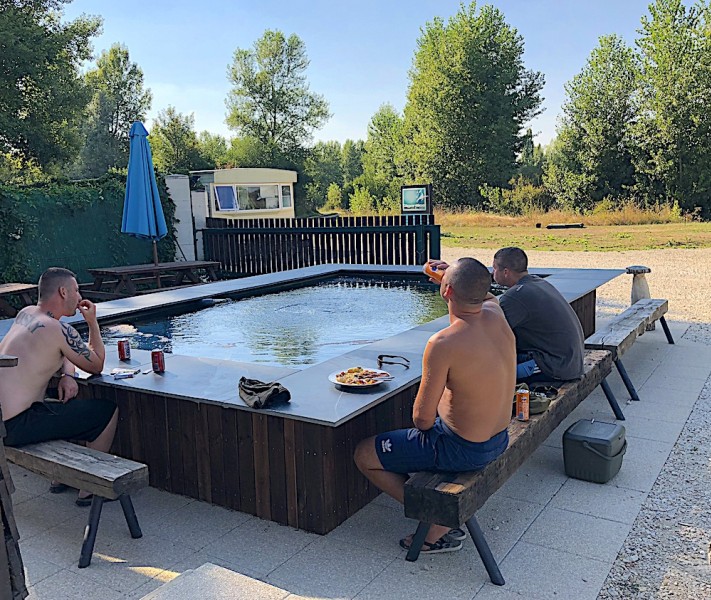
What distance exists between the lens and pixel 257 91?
43.3 m

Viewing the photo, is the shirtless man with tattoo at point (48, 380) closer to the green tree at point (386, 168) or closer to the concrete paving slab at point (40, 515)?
the concrete paving slab at point (40, 515)

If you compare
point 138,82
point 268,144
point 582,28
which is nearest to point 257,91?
point 268,144

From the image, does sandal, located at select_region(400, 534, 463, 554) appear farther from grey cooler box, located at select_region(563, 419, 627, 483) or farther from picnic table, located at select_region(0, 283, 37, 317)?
picnic table, located at select_region(0, 283, 37, 317)

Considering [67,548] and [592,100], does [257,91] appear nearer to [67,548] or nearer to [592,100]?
[592,100]

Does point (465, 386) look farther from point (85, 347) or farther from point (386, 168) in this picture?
point (386, 168)

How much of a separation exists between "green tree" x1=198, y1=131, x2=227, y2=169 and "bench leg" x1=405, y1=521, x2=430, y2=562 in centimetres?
3632

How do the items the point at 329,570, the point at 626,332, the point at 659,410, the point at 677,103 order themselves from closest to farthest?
the point at 329,570 < the point at 659,410 < the point at 626,332 < the point at 677,103

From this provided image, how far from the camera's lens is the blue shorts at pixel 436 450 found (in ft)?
9.73

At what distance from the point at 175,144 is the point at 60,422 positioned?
3865 cm

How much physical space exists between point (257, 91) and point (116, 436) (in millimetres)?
42097

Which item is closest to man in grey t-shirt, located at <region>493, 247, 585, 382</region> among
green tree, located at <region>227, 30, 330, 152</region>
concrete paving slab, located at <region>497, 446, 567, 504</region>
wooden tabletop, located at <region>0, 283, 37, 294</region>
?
concrete paving slab, located at <region>497, 446, 567, 504</region>

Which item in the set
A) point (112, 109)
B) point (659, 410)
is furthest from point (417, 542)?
point (112, 109)

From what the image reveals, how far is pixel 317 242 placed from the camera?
1252 cm

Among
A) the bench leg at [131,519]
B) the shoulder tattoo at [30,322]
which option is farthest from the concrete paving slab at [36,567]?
the shoulder tattoo at [30,322]
